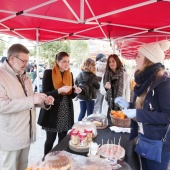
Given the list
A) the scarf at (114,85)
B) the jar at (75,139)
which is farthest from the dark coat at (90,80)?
the jar at (75,139)

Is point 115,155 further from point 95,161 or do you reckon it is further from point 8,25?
point 8,25

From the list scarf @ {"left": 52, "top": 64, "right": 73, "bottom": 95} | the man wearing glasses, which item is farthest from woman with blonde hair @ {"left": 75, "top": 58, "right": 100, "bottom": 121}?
the man wearing glasses

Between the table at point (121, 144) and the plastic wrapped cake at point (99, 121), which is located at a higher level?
the plastic wrapped cake at point (99, 121)

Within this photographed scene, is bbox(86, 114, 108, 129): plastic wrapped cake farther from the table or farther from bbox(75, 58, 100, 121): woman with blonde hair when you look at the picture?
bbox(75, 58, 100, 121): woman with blonde hair

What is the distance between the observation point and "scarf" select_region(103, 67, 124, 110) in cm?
291

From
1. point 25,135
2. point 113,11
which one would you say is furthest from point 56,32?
point 25,135

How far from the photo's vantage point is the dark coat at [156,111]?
1285 millimetres

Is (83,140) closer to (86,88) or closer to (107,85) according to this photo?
(107,85)

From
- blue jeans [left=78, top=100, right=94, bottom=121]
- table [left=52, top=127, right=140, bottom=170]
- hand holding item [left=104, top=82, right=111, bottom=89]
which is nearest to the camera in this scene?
table [left=52, top=127, right=140, bottom=170]

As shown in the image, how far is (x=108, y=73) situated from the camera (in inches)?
118

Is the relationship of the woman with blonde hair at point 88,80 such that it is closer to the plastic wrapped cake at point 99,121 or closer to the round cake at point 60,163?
the plastic wrapped cake at point 99,121

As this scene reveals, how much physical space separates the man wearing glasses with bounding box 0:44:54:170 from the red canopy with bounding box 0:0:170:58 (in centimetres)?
79

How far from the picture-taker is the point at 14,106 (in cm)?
146

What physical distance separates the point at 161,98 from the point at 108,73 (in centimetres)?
175
